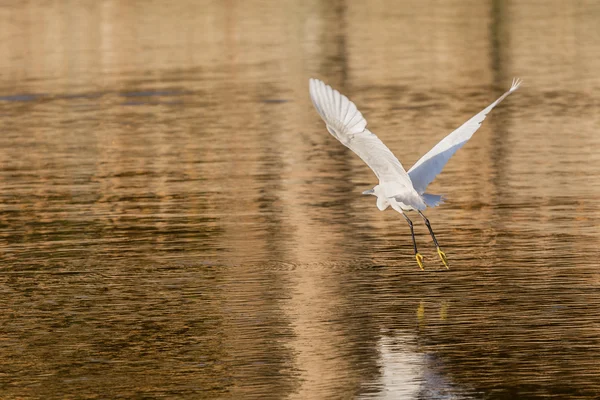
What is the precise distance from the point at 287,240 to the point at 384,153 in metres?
2.91

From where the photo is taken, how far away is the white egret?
1148cm

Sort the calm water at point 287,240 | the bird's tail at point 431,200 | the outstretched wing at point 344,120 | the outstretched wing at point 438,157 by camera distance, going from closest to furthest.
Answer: the calm water at point 287,240, the outstretched wing at point 344,120, the bird's tail at point 431,200, the outstretched wing at point 438,157

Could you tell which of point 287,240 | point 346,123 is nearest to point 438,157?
point 346,123

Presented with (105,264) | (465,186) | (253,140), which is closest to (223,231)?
(105,264)

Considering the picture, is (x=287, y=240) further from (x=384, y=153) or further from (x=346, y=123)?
(x=346, y=123)

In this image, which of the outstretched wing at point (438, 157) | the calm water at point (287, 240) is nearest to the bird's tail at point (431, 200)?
the outstretched wing at point (438, 157)

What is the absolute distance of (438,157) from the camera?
13.2 m

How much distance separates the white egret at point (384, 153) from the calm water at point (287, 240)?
0.73 metres

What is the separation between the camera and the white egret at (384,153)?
11.5 m

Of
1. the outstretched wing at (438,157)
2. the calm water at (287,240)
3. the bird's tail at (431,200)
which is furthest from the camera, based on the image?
the outstretched wing at (438,157)

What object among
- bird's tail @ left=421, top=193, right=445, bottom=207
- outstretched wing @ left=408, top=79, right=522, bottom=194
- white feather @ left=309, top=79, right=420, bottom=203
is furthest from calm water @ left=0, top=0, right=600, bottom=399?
white feather @ left=309, top=79, right=420, bottom=203

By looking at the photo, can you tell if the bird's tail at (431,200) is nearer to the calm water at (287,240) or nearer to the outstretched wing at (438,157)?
the outstretched wing at (438,157)

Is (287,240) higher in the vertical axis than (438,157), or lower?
lower

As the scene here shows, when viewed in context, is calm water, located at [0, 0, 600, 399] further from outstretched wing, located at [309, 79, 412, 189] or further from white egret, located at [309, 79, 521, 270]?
outstretched wing, located at [309, 79, 412, 189]
